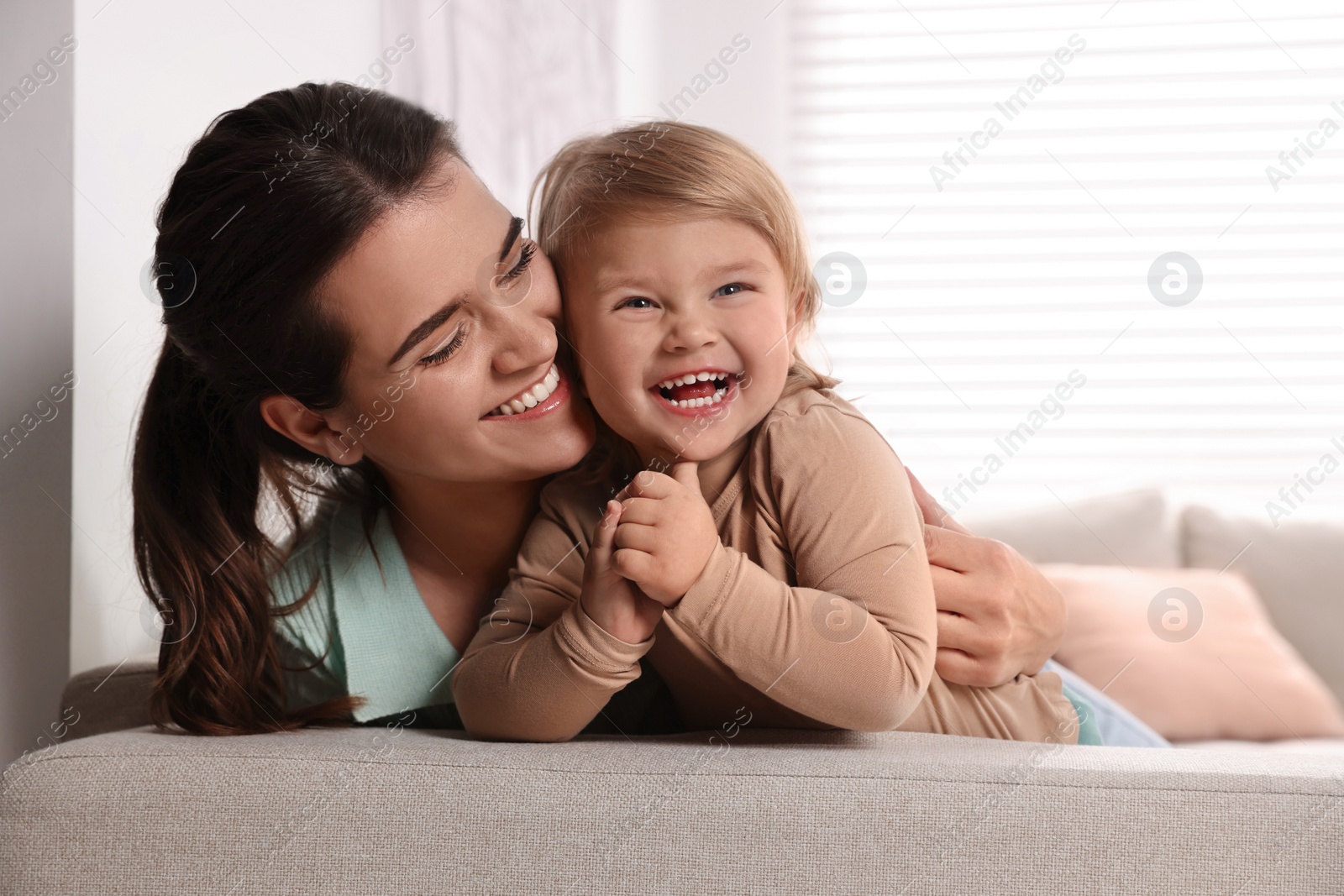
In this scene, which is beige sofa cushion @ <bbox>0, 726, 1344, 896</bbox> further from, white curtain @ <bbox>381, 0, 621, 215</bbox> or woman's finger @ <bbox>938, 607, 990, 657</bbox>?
white curtain @ <bbox>381, 0, 621, 215</bbox>

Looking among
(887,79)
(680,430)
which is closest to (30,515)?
(680,430)

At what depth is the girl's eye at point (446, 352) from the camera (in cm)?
101

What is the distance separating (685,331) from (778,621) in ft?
0.92

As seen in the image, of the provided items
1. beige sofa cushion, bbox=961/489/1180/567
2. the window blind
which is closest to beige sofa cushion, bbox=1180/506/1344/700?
beige sofa cushion, bbox=961/489/1180/567

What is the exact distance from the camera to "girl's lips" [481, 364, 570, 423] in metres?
1.05

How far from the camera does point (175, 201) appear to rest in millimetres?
1038

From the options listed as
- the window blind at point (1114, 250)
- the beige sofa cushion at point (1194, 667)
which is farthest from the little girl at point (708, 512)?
the window blind at point (1114, 250)

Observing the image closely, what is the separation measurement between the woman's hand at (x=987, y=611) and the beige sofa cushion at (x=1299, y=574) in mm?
1390

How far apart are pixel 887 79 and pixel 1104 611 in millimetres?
1852

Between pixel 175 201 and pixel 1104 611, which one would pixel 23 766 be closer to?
pixel 175 201

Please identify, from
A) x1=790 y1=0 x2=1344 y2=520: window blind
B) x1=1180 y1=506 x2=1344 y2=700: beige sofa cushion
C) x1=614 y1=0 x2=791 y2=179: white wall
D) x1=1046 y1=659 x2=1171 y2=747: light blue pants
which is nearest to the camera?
x1=1046 y1=659 x2=1171 y2=747: light blue pants

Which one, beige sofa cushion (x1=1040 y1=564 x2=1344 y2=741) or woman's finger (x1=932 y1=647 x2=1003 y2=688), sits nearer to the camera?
woman's finger (x1=932 y1=647 x2=1003 y2=688)

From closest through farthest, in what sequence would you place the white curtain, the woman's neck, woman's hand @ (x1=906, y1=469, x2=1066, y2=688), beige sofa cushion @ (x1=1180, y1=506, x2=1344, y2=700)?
woman's hand @ (x1=906, y1=469, x2=1066, y2=688) → the woman's neck → the white curtain → beige sofa cushion @ (x1=1180, y1=506, x2=1344, y2=700)

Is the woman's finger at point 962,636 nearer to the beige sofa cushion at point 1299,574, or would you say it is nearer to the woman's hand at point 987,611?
the woman's hand at point 987,611
